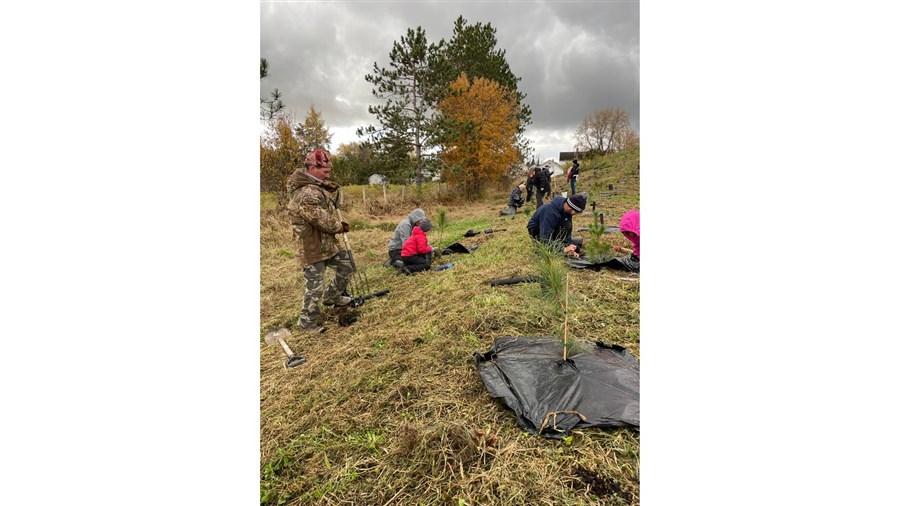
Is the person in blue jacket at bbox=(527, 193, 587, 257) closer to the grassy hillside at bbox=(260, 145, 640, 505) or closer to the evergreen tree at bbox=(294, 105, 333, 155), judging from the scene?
the grassy hillside at bbox=(260, 145, 640, 505)

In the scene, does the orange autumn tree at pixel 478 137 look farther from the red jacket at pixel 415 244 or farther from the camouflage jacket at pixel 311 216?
the camouflage jacket at pixel 311 216

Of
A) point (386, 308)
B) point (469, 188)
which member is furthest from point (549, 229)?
point (469, 188)

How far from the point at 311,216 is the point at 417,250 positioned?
8.32 feet

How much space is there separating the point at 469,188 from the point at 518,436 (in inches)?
811

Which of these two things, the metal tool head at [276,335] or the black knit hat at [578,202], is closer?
the metal tool head at [276,335]

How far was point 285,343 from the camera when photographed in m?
3.88

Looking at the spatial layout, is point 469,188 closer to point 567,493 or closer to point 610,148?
point 610,148

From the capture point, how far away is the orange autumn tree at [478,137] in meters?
20.2

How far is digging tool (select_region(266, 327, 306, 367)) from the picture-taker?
344 centimetres

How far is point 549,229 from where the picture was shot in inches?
210

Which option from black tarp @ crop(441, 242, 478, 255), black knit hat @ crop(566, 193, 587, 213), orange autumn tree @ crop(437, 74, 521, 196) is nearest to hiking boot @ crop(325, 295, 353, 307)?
black tarp @ crop(441, 242, 478, 255)

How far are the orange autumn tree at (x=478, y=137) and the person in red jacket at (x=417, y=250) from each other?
44.9 ft

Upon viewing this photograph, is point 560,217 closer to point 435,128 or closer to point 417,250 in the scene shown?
point 417,250

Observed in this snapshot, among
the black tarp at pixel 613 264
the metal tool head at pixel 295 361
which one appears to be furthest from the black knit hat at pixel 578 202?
the metal tool head at pixel 295 361
